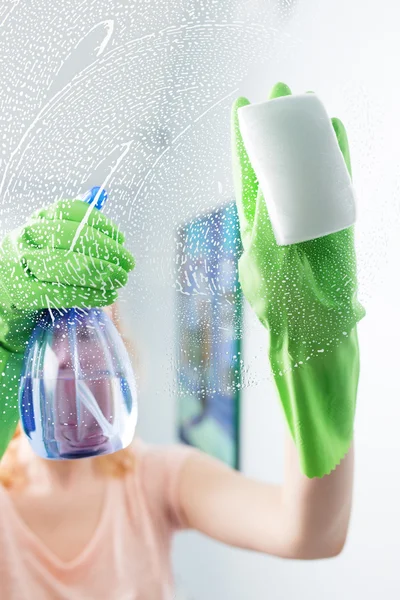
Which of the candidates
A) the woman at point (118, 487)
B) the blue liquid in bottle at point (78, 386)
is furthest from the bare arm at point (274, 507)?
the blue liquid in bottle at point (78, 386)

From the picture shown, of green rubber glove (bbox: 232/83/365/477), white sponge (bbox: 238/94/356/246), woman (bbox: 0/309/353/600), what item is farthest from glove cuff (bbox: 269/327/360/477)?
woman (bbox: 0/309/353/600)

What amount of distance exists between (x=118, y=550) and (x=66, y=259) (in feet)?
2.00

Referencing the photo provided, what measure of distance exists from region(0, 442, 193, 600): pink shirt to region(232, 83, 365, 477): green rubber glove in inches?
19.0

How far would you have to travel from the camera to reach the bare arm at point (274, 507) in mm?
497

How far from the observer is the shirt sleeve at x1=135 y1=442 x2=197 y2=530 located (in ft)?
2.80

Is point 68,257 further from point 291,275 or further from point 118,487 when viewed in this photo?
point 118,487

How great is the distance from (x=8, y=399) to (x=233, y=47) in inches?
11.4

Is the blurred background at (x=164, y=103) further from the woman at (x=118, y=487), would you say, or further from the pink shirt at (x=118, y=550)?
the pink shirt at (x=118, y=550)

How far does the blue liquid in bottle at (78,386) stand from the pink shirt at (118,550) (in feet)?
1.53

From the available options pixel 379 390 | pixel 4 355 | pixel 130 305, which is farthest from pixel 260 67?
pixel 379 390

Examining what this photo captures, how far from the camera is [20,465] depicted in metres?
0.81

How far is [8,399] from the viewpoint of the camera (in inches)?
18.1

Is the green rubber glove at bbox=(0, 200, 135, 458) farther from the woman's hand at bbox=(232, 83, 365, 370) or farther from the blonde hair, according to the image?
the blonde hair

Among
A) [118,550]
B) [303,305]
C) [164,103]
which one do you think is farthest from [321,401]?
[118,550]
